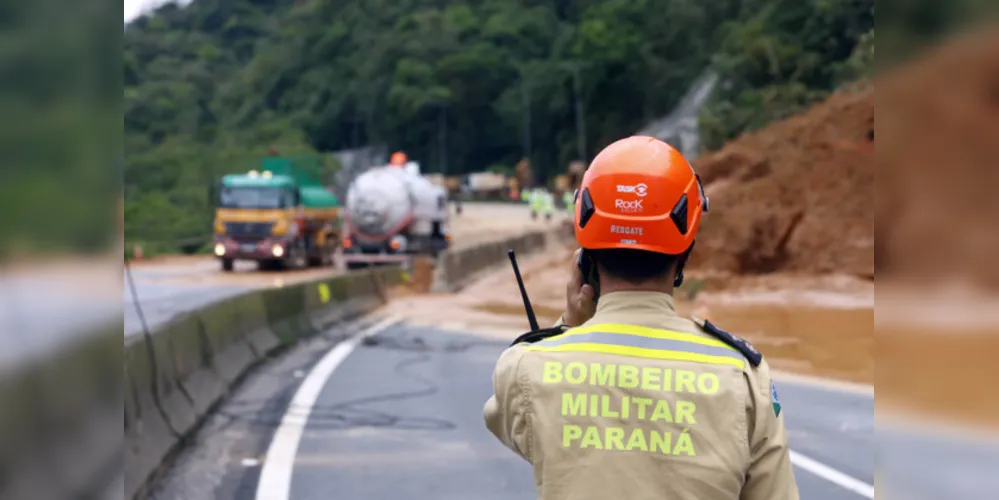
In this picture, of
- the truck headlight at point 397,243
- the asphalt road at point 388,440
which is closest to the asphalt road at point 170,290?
the truck headlight at point 397,243

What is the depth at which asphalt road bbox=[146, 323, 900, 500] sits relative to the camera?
773 centimetres

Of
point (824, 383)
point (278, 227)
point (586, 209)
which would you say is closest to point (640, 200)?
point (586, 209)

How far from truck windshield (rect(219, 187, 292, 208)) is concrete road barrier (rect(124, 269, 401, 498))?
17.5 m

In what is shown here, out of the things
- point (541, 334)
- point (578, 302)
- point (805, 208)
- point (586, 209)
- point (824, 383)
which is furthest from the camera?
point (805, 208)

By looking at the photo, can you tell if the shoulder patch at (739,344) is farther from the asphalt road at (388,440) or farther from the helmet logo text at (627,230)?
the asphalt road at (388,440)

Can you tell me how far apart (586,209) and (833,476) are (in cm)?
624

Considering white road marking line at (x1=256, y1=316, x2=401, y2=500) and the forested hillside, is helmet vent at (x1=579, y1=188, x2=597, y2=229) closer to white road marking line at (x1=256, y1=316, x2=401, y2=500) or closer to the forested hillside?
white road marking line at (x1=256, y1=316, x2=401, y2=500)

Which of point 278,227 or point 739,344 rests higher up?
point 739,344

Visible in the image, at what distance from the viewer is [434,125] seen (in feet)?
384

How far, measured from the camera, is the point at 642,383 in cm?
238

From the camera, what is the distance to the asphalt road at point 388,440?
773 cm

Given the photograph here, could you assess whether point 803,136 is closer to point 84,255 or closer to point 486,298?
point 486,298

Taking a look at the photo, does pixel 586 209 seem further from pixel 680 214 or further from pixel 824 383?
pixel 824 383

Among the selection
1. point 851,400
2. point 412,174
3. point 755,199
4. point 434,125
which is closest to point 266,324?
point 851,400
